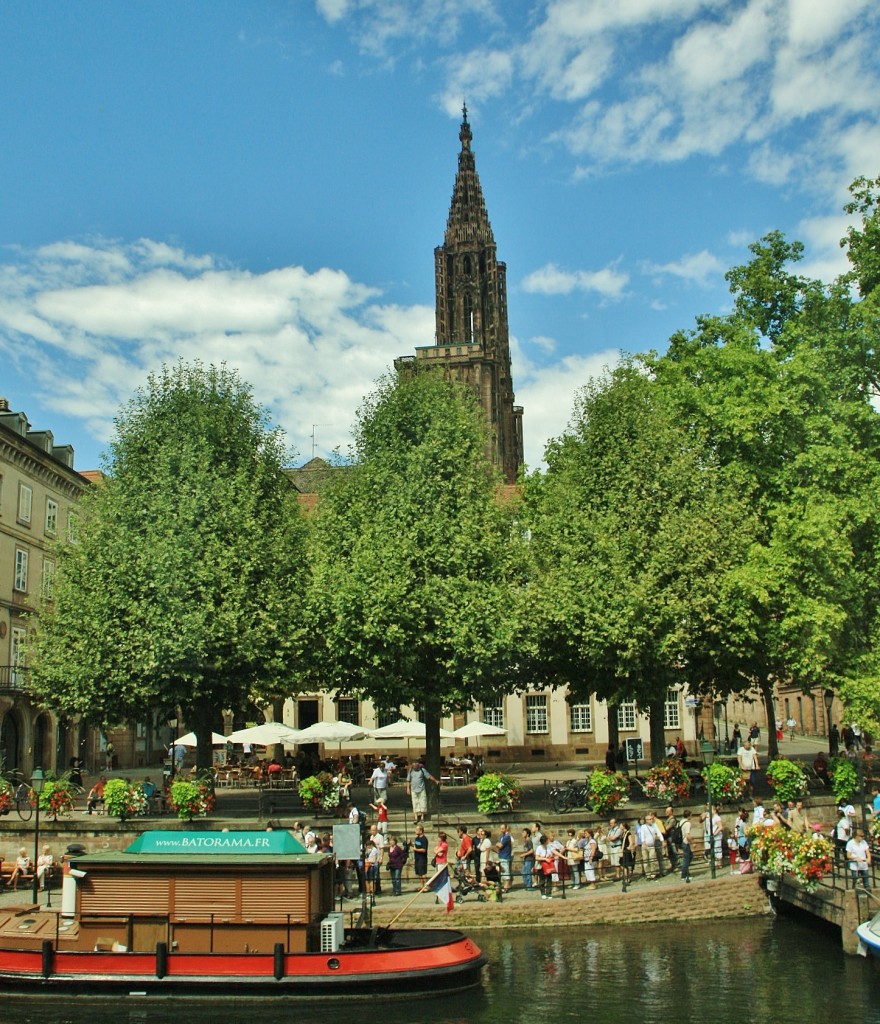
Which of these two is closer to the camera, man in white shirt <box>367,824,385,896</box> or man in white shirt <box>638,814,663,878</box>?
man in white shirt <box>367,824,385,896</box>

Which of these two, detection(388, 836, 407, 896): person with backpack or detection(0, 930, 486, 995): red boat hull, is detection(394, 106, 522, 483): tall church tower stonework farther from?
detection(0, 930, 486, 995): red boat hull

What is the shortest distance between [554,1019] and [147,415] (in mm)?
26881

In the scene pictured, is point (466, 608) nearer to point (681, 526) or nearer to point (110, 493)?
point (681, 526)

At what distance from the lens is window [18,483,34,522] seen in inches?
2101

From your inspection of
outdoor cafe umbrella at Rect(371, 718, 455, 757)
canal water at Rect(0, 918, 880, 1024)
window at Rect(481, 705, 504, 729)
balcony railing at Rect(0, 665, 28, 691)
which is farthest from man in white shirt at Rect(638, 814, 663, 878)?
balcony railing at Rect(0, 665, 28, 691)

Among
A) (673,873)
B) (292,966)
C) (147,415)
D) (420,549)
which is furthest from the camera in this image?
(147,415)

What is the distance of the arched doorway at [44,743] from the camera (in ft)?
178

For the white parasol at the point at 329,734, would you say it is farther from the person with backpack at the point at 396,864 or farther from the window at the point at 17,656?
the window at the point at 17,656

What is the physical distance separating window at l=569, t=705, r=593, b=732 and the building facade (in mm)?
25691

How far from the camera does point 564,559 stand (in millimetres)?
37062

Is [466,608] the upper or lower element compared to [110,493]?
lower

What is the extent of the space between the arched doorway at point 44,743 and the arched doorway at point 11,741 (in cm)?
240

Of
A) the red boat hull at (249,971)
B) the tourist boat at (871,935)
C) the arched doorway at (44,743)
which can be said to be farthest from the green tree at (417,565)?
the arched doorway at (44,743)

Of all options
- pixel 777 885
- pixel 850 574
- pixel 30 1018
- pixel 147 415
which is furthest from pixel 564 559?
pixel 30 1018
